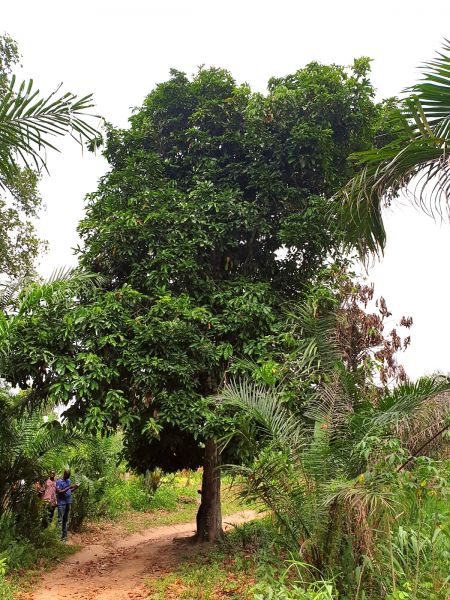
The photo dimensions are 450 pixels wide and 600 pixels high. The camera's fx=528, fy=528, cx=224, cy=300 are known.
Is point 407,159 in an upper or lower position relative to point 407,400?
upper

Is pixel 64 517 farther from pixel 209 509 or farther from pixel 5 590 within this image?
pixel 5 590

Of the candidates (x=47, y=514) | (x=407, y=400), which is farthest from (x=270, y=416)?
(x=47, y=514)

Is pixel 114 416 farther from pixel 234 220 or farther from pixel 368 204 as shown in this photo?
pixel 368 204

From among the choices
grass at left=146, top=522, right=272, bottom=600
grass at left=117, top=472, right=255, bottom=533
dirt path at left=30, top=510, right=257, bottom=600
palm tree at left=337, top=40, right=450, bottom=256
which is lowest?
dirt path at left=30, top=510, right=257, bottom=600

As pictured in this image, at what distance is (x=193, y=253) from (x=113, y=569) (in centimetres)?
521

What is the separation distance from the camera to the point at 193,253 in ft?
28.2

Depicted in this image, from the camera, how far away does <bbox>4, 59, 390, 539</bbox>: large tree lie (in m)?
7.30

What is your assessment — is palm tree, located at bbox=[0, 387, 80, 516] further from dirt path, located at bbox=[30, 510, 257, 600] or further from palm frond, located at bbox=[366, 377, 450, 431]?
palm frond, located at bbox=[366, 377, 450, 431]

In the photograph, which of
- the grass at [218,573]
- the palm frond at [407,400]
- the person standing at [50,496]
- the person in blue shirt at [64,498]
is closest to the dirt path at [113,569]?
the grass at [218,573]

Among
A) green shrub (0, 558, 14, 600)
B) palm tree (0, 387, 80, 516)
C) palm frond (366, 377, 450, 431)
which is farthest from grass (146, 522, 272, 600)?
palm tree (0, 387, 80, 516)

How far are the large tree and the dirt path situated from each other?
1020 mm

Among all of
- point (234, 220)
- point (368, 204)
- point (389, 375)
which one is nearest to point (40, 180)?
point (234, 220)

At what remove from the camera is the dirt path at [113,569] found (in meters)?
6.97

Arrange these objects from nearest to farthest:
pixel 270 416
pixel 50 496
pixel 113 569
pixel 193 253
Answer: pixel 270 416 → pixel 113 569 → pixel 193 253 → pixel 50 496
